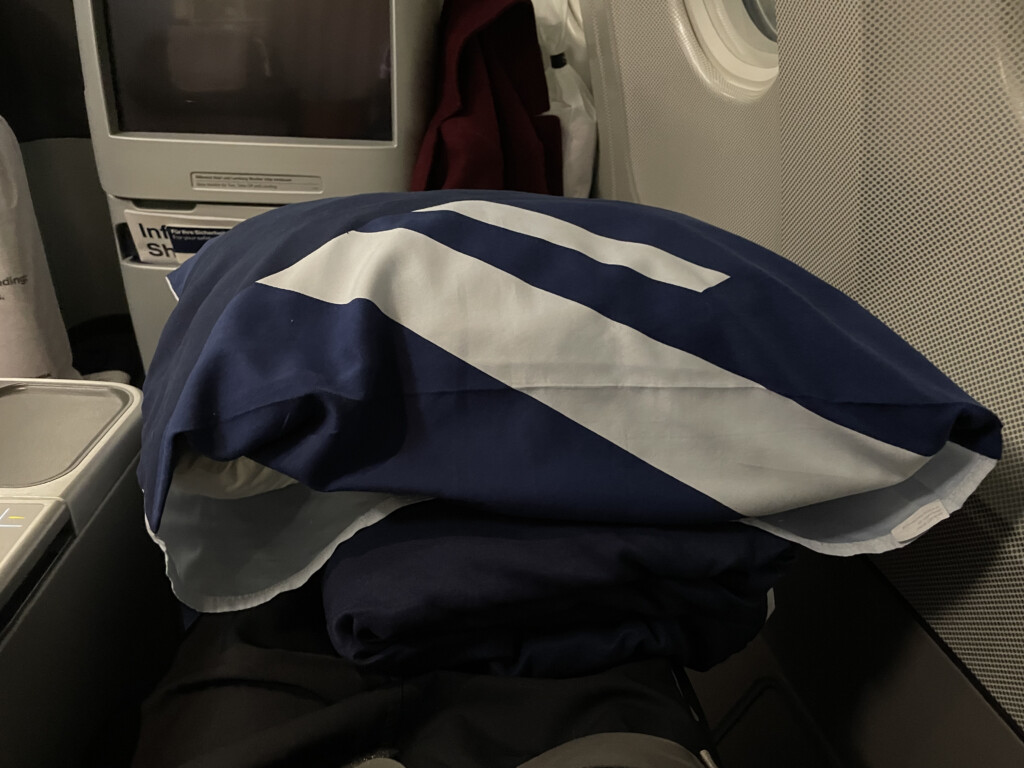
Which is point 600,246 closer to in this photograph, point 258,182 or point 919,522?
point 919,522

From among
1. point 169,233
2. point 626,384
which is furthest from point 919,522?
point 169,233

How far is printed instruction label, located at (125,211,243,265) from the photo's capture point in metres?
0.97

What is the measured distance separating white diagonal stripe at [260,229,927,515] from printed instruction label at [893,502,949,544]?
3cm

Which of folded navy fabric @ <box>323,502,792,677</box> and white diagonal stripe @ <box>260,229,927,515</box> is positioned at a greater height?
white diagonal stripe @ <box>260,229,927,515</box>

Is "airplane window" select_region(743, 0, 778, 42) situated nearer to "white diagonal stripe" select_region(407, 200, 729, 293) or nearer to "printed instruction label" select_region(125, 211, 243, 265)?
"white diagonal stripe" select_region(407, 200, 729, 293)

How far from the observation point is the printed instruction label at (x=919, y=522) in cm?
36

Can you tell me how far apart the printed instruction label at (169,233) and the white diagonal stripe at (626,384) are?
2.38ft

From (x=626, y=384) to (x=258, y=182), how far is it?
786 millimetres

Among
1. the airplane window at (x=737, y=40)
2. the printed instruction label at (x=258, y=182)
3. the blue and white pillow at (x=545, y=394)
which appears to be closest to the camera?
the blue and white pillow at (x=545, y=394)

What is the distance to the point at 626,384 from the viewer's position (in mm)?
340

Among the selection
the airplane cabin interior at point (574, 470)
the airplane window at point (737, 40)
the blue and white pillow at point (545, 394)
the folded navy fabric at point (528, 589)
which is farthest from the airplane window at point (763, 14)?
the folded navy fabric at point (528, 589)

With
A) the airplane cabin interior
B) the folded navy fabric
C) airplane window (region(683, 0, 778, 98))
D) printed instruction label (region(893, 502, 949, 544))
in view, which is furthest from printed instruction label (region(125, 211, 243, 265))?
printed instruction label (region(893, 502, 949, 544))

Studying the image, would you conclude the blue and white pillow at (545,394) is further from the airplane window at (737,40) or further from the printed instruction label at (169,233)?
the printed instruction label at (169,233)

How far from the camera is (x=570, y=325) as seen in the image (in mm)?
338
